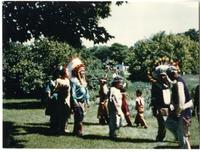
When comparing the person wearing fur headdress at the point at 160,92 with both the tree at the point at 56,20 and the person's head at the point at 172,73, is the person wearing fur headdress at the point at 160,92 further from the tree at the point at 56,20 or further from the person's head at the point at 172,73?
the tree at the point at 56,20

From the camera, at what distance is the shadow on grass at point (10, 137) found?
9.96 m

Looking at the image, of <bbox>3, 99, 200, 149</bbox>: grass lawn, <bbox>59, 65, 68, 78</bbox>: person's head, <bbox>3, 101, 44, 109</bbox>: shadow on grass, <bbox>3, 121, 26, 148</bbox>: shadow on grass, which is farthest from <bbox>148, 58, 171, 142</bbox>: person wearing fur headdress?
<bbox>3, 121, 26, 148</bbox>: shadow on grass

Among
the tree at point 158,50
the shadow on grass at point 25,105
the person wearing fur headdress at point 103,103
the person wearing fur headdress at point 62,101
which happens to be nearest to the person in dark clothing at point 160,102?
the tree at point 158,50

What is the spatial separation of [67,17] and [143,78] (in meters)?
1.63

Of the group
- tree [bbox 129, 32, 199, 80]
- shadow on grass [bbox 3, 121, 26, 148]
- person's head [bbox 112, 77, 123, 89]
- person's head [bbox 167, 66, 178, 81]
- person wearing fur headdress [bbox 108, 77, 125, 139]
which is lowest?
shadow on grass [bbox 3, 121, 26, 148]

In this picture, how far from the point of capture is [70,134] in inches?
397

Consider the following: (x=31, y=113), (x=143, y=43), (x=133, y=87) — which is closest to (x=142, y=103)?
(x=133, y=87)

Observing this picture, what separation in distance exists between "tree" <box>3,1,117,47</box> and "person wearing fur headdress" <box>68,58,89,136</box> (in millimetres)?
387

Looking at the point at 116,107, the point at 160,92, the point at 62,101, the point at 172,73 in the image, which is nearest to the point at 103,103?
the point at 116,107

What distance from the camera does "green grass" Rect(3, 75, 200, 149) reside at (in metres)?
9.93

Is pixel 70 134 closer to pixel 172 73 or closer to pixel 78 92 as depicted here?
pixel 78 92

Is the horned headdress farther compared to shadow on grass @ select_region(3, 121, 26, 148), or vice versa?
the horned headdress

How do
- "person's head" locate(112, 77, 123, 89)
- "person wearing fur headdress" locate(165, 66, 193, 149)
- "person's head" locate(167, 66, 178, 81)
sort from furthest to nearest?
"person's head" locate(112, 77, 123, 89), "person's head" locate(167, 66, 178, 81), "person wearing fur headdress" locate(165, 66, 193, 149)

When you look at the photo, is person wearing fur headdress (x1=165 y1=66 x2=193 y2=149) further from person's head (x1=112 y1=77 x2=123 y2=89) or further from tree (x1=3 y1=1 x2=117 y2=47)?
tree (x1=3 y1=1 x2=117 y2=47)
